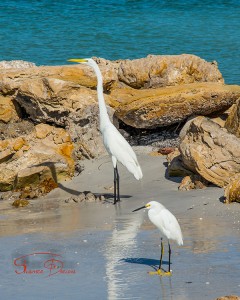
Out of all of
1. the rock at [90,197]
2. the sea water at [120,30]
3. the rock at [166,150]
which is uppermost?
the rock at [166,150]

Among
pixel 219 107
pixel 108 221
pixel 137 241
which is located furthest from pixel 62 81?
pixel 137 241

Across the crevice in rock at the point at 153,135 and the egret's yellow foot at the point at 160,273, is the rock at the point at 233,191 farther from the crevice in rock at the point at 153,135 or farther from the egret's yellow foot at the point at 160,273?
the crevice in rock at the point at 153,135

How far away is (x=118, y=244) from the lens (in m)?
9.62

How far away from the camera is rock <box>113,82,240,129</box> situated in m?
14.0

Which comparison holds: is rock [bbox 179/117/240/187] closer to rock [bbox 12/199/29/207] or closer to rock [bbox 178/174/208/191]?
rock [bbox 178/174/208/191]

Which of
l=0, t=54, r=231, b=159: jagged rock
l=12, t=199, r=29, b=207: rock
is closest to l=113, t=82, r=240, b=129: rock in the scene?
l=0, t=54, r=231, b=159: jagged rock

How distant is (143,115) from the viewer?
555 inches

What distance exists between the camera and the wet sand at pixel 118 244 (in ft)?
26.2

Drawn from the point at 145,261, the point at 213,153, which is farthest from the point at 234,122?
the point at 145,261

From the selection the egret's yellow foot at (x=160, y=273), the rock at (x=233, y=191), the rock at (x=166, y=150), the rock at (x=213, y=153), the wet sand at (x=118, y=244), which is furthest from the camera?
the rock at (x=166, y=150)

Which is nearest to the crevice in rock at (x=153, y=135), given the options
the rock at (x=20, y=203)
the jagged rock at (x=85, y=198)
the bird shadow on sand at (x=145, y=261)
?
the jagged rock at (x=85, y=198)

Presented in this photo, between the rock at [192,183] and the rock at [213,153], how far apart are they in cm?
18

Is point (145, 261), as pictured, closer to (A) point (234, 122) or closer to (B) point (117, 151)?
(B) point (117, 151)

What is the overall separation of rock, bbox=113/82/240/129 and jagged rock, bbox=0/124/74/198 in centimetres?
110
